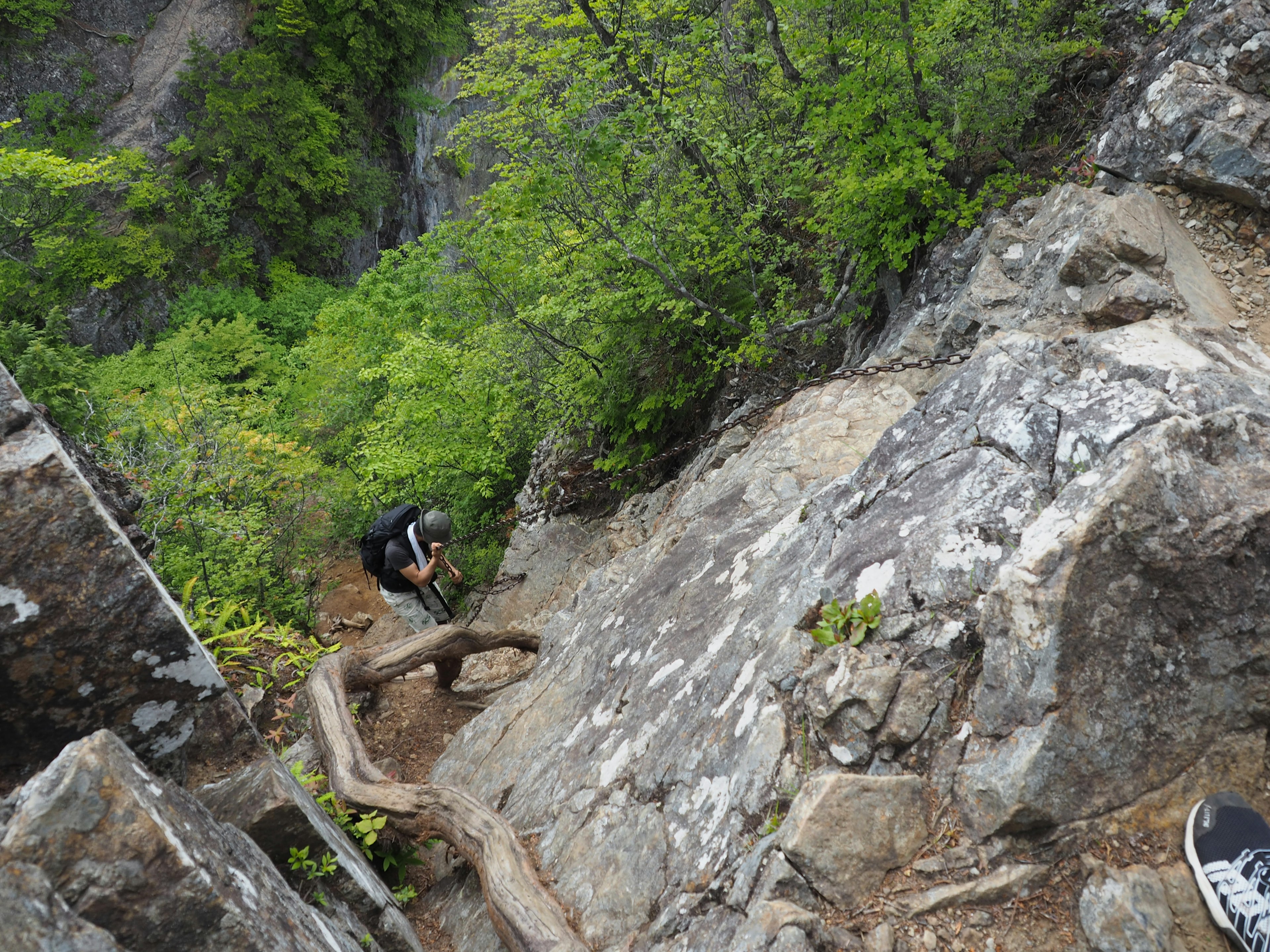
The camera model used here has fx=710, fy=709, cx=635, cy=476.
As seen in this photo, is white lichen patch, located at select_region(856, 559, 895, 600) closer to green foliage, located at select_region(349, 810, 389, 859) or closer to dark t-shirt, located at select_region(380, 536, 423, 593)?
green foliage, located at select_region(349, 810, 389, 859)

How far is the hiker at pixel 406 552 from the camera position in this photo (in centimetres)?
727

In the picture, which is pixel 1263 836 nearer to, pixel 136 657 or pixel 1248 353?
pixel 1248 353

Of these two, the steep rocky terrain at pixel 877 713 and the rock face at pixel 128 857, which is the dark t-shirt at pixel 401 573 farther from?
the rock face at pixel 128 857

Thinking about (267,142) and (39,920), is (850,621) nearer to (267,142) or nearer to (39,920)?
(39,920)

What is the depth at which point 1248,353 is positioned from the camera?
3.63 meters

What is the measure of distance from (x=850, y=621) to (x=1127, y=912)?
131 cm

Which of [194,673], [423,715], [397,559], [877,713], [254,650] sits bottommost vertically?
[423,715]

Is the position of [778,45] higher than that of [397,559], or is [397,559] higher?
[778,45]

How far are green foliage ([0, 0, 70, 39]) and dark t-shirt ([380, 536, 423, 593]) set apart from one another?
24390 mm

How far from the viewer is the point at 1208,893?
212cm

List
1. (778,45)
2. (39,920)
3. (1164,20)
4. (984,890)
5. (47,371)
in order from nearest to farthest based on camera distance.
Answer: (39,920) < (984,890) < (1164,20) < (778,45) < (47,371)

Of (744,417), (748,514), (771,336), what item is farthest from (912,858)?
(771,336)

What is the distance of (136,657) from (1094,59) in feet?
27.2

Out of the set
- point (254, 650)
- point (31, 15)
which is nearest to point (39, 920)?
point (254, 650)
